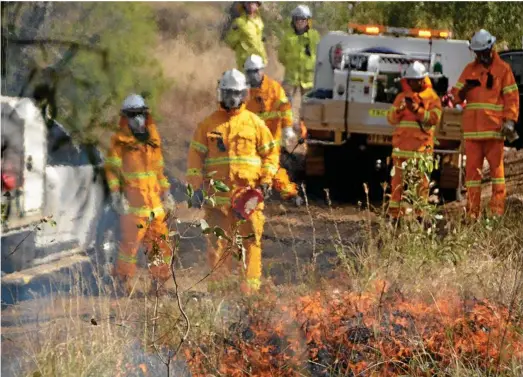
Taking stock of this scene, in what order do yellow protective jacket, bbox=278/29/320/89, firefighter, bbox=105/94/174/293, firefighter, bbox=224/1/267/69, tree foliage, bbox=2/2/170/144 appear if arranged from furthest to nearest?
yellow protective jacket, bbox=278/29/320/89 < firefighter, bbox=224/1/267/69 < firefighter, bbox=105/94/174/293 < tree foliage, bbox=2/2/170/144

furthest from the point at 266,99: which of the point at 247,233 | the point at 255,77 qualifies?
the point at 247,233

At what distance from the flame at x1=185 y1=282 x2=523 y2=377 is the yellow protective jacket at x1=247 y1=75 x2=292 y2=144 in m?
3.56

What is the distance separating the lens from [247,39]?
10.1 meters

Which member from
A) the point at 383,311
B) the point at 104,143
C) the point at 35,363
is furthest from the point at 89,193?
the point at 383,311

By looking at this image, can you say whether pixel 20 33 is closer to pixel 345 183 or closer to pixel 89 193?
pixel 89 193

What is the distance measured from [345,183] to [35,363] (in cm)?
569

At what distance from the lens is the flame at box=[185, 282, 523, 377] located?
14.4ft

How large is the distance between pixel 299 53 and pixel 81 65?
28.1ft

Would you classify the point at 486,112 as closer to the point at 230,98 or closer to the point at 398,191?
the point at 398,191

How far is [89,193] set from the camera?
306 cm

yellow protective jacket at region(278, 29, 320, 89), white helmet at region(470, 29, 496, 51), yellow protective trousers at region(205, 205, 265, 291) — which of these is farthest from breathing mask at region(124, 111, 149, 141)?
yellow protective jacket at region(278, 29, 320, 89)

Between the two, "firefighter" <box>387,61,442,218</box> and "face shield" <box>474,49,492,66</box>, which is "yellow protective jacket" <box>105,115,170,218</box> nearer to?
"firefighter" <box>387,61,442,218</box>

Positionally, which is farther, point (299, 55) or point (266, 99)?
point (299, 55)

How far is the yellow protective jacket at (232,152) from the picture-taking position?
5.76 m
